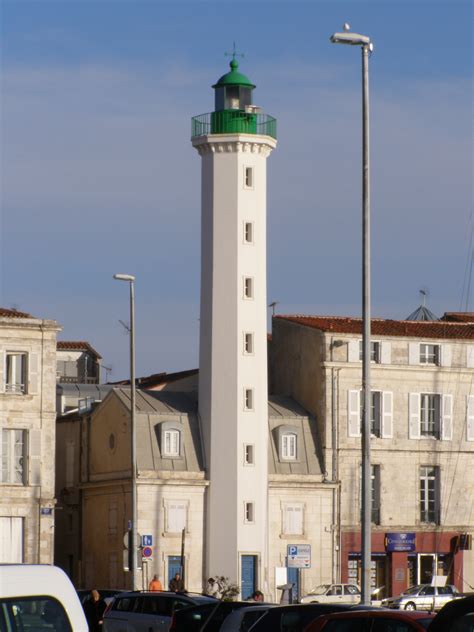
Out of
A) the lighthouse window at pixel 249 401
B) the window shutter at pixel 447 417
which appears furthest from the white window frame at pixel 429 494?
the lighthouse window at pixel 249 401

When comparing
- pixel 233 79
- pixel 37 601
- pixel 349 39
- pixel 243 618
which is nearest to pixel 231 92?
pixel 233 79

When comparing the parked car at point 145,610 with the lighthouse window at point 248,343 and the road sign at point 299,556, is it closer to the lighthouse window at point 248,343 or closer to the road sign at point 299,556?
the road sign at point 299,556

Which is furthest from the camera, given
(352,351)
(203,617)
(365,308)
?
(352,351)

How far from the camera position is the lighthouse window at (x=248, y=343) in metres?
60.6

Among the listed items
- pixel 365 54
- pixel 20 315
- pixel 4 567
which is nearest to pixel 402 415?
pixel 20 315

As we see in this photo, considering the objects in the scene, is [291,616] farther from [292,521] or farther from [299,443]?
[299,443]

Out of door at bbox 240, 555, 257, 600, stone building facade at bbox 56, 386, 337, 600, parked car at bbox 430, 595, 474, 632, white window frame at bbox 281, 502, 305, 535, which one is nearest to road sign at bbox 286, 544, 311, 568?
stone building facade at bbox 56, 386, 337, 600

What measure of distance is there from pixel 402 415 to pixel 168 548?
11.3 metres

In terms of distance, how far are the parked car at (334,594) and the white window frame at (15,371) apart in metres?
13.2

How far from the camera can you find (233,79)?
62812mm

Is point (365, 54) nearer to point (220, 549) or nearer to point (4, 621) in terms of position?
point (4, 621)

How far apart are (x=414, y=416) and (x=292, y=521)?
6.79 metres

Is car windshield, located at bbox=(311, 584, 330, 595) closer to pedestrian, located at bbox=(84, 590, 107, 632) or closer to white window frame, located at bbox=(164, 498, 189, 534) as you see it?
white window frame, located at bbox=(164, 498, 189, 534)

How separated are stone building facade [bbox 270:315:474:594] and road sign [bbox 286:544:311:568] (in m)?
1.72
